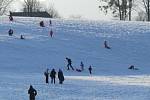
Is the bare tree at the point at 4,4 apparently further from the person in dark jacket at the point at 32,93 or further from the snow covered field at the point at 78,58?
the person in dark jacket at the point at 32,93

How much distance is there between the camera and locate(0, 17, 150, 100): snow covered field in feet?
126

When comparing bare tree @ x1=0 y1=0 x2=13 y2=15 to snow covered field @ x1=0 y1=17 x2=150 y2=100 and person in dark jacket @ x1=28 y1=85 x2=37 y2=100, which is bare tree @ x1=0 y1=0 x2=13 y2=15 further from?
person in dark jacket @ x1=28 y1=85 x2=37 y2=100

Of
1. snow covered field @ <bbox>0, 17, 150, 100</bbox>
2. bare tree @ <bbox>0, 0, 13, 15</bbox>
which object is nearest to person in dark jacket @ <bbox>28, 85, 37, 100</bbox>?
snow covered field @ <bbox>0, 17, 150, 100</bbox>

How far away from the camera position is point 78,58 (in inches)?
2440

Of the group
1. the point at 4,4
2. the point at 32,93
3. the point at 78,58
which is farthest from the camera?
the point at 4,4

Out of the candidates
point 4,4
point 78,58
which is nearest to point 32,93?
point 78,58

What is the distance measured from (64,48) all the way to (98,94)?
96.7 ft

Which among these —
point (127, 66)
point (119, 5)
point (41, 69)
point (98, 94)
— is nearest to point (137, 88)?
point (98, 94)

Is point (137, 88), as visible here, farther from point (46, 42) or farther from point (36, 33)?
point (36, 33)

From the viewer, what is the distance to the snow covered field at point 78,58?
3828 centimetres

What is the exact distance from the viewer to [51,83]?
42812mm

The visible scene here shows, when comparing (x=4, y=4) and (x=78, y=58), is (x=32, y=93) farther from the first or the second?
(x=4, y=4)

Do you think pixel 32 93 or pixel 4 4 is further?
pixel 4 4

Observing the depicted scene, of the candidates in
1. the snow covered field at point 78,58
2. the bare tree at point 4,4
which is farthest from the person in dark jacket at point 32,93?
the bare tree at point 4,4
